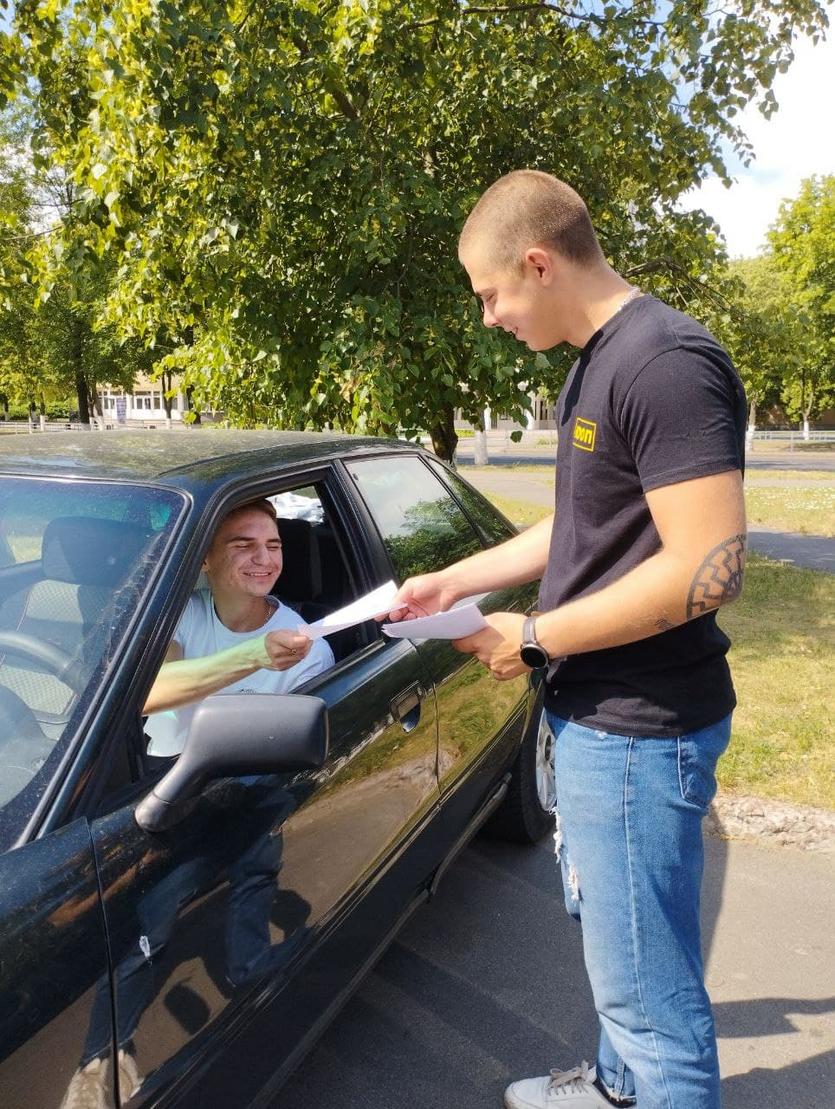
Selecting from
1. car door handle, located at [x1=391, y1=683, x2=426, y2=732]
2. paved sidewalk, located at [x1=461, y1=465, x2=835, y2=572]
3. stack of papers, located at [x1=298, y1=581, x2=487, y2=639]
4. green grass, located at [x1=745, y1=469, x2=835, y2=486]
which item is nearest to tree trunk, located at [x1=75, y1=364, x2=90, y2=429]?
paved sidewalk, located at [x1=461, y1=465, x2=835, y2=572]

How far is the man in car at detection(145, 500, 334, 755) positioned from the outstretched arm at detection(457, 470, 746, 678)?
2.21ft

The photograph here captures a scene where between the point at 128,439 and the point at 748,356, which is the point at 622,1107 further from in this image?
the point at 748,356

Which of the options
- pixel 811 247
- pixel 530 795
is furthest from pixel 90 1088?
pixel 811 247

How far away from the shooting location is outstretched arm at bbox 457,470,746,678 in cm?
138

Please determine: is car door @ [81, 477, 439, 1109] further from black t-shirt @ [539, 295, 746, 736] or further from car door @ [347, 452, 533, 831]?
black t-shirt @ [539, 295, 746, 736]

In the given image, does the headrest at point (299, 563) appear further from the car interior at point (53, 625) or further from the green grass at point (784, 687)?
the green grass at point (784, 687)

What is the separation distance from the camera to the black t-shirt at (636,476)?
4.51 ft

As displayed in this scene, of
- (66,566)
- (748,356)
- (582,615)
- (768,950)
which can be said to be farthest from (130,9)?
(748,356)

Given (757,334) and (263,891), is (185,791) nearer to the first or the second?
(263,891)

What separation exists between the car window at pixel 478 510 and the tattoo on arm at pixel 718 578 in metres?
1.96

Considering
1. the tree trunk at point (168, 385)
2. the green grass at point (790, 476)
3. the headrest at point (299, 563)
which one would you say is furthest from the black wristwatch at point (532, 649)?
the green grass at point (790, 476)

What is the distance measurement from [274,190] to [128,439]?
14.7 ft

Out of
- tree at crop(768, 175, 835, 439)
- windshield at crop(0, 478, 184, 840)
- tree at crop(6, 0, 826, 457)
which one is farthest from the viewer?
tree at crop(768, 175, 835, 439)

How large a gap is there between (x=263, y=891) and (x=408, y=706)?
74 centimetres
